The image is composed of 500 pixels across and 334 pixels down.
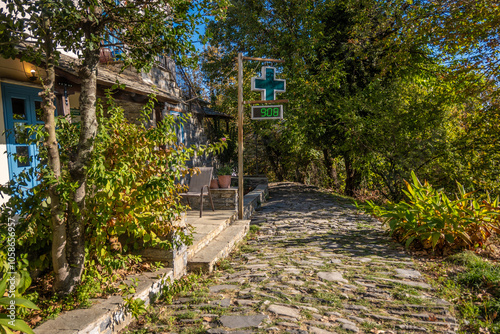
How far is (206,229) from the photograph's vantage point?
5.29 meters

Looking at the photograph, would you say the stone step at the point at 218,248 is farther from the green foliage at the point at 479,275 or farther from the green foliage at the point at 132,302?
the green foliage at the point at 479,275

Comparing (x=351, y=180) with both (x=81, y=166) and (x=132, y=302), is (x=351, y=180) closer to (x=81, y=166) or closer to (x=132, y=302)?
(x=132, y=302)

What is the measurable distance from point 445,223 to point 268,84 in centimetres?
374

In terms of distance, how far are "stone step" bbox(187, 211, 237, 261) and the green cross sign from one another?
2.39 meters

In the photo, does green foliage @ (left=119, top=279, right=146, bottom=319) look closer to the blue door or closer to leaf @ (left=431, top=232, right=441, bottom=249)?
leaf @ (left=431, top=232, right=441, bottom=249)

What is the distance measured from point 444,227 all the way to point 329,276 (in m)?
2.04

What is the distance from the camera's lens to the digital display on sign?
6.21m

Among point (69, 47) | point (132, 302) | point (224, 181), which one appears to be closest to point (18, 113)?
point (224, 181)

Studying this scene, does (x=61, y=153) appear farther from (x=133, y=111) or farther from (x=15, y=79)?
(x=133, y=111)

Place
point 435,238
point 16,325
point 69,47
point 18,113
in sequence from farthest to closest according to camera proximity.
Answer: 1. point 18,113
2. point 435,238
3. point 69,47
4. point 16,325

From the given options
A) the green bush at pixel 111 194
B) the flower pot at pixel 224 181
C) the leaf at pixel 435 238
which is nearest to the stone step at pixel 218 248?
the green bush at pixel 111 194

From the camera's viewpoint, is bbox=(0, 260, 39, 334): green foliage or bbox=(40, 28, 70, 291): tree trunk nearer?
bbox=(0, 260, 39, 334): green foliage

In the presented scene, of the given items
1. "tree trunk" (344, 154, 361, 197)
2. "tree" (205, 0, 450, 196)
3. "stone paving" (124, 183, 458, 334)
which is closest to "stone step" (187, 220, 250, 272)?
"stone paving" (124, 183, 458, 334)

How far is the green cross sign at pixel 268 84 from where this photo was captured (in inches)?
253
